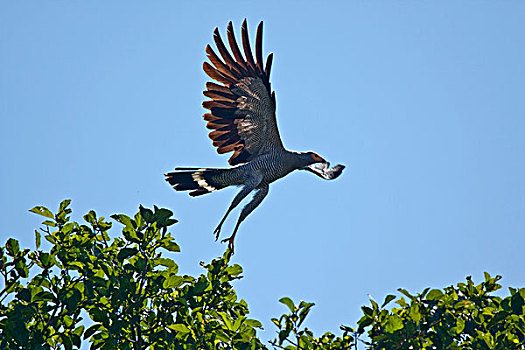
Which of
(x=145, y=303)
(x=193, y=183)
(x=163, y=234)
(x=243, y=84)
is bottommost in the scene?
(x=145, y=303)

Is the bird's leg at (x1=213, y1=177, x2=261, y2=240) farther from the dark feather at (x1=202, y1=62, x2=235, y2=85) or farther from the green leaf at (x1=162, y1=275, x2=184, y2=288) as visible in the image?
the green leaf at (x1=162, y1=275, x2=184, y2=288)

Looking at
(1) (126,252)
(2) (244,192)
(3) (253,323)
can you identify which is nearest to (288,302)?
(3) (253,323)

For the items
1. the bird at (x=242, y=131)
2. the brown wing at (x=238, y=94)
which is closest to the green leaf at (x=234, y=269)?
the bird at (x=242, y=131)

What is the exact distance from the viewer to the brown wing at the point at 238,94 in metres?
9.65

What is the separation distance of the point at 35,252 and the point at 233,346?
6.32ft

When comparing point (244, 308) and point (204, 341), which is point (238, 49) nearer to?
point (244, 308)

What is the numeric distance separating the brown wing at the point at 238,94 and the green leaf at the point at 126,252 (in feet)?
11.6

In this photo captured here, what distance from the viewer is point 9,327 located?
618cm

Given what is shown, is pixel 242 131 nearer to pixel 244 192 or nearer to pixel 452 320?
pixel 244 192

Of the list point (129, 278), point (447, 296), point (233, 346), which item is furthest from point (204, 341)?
point (447, 296)

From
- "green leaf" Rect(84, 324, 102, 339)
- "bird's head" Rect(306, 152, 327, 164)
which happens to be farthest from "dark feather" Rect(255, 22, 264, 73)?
"green leaf" Rect(84, 324, 102, 339)

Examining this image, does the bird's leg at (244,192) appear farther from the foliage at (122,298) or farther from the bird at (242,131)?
the foliage at (122,298)

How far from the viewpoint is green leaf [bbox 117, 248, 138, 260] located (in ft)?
21.6

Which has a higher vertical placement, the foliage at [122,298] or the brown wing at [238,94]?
the brown wing at [238,94]
